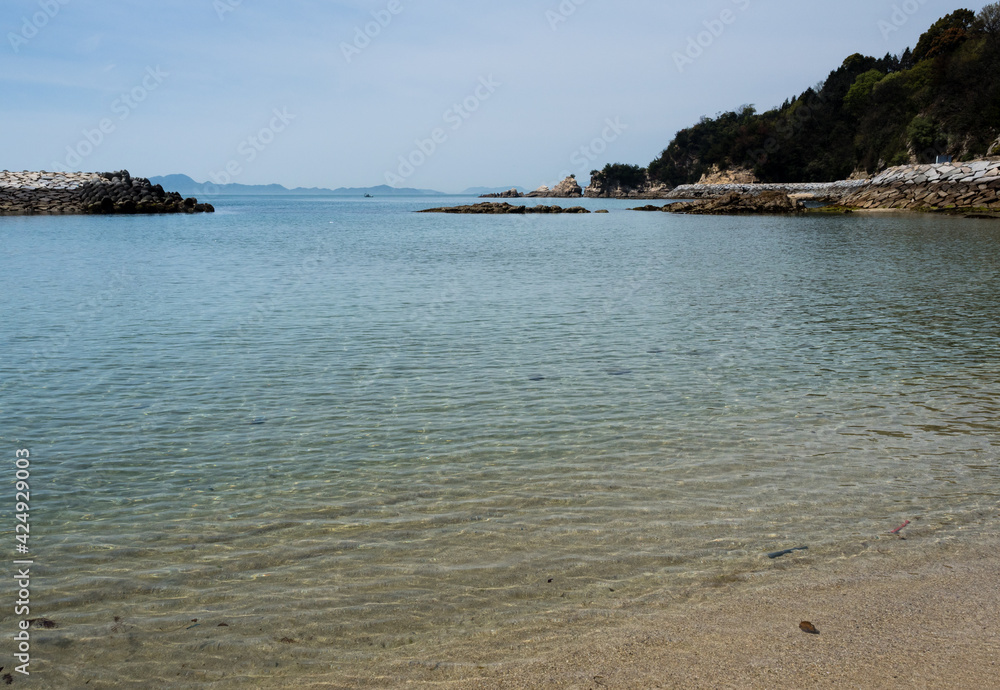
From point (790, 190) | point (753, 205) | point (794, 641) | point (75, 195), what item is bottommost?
point (794, 641)

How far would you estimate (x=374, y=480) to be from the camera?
7094 millimetres

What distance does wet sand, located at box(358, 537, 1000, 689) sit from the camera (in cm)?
391

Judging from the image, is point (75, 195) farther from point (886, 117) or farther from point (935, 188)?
point (886, 117)

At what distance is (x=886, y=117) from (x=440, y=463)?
122845 millimetres

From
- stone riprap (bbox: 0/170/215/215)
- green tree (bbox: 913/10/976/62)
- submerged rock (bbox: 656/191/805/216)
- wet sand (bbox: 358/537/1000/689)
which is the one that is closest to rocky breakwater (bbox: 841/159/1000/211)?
submerged rock (bbox: 656/191/805/216)

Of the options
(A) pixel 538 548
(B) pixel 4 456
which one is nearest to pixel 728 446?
(A) pixel 538 548

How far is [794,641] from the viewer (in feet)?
13.9

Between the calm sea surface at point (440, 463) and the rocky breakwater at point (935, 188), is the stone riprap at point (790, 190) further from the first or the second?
the calm sea surface at point (440, 463)

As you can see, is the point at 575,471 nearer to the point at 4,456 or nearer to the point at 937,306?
the point at 4,456

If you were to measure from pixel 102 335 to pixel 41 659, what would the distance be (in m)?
11.9

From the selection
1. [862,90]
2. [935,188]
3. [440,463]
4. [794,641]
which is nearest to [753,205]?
[935,188]

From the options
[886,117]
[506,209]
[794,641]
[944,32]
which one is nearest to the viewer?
[794,641]

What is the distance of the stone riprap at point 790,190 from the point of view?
92.3 meters

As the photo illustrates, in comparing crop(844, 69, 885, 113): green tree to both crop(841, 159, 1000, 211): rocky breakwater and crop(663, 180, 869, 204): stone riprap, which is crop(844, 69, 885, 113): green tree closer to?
crop(663, 180, 869, 204): stone riprap
